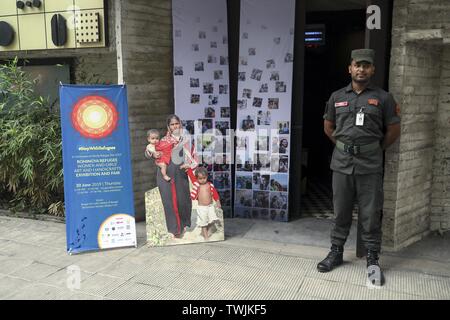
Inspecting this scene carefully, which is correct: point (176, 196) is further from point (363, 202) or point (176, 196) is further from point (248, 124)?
point (363, 202)

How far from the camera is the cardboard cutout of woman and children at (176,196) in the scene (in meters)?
4.72

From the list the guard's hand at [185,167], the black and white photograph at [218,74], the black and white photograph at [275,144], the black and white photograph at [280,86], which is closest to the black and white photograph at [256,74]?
the black and white photograph at [280,86]

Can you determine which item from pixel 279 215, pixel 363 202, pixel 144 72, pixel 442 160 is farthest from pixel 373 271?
pixel 144 72

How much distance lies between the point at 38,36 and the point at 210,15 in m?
2.51

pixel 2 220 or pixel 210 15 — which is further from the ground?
pixel 210 15

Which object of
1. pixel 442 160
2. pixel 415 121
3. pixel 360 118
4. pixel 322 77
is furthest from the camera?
pixel 322 77

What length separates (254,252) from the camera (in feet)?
15.0

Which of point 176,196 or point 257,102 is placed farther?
point 257,102

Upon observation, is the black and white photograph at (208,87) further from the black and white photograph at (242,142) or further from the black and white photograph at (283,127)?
the black and white photograph at (283,127)

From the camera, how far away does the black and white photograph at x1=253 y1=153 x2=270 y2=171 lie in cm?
559

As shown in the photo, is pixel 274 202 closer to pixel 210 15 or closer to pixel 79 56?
pixel 210 15

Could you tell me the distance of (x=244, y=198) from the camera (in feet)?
18.9

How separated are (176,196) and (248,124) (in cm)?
148
